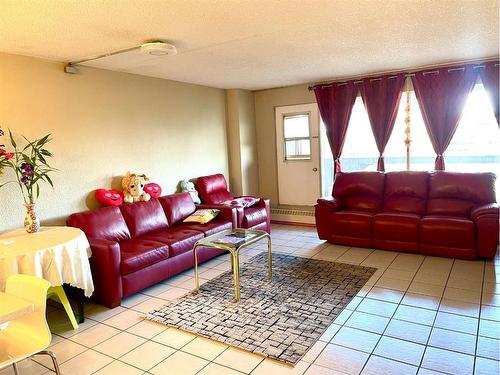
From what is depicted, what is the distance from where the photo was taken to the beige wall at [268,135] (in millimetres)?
6324

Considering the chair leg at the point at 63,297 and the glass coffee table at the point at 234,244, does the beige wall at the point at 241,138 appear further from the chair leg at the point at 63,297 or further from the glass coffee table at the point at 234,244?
the chair leg at the point at 63,297

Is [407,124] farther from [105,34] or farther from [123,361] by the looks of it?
[123,361]

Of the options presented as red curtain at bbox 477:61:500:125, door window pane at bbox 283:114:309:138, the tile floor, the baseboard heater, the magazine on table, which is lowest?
the tile floor

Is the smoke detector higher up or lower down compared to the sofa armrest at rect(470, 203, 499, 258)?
higher up

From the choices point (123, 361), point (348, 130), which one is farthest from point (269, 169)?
point (123, 361)

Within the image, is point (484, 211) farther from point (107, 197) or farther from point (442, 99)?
point (107, 197)

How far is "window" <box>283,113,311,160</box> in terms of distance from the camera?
242 inches

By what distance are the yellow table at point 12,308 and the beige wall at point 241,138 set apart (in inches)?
183

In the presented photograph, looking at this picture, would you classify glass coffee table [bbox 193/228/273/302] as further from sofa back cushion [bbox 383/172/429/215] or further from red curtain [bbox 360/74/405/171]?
red curtain [bbox 360/74/405/171]

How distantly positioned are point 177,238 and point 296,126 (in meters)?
3.18

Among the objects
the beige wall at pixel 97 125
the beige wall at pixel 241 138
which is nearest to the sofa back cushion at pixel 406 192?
the beige wall at pixel 241 138

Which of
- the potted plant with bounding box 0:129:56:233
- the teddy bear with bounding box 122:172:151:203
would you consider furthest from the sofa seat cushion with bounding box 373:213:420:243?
the potted plant with bounding box 0:129:56:233

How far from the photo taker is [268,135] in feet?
21.5

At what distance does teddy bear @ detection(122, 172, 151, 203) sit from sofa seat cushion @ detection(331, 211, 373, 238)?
2.49 metres
